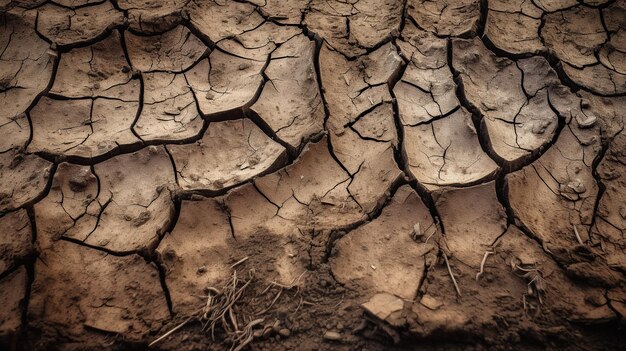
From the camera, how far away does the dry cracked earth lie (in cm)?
151

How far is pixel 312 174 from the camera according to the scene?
2.01 m

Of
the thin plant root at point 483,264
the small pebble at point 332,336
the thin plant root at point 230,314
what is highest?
the thin plant root at point 483,264

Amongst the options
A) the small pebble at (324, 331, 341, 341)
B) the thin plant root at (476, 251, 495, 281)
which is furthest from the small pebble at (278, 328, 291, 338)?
the thin plant root at (476, 251, 495, 281)

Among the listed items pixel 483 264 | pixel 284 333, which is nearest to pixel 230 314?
Result: pixel 284 333

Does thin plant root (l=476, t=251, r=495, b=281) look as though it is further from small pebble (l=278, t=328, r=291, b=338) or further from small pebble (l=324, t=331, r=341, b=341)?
small pebble (l=278, t=328, r=291, b=338)

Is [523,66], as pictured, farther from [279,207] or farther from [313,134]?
[279,207]

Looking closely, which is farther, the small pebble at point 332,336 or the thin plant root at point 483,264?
the thin plant root at point 483,264

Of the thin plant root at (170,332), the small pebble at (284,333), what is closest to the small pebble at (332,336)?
the small pebble at (284,333)

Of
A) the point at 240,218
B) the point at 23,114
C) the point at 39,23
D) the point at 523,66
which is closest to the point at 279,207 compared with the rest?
the point at 240,218

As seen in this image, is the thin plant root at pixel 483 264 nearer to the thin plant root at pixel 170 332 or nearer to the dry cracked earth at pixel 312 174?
the dry cracked earth at pixel 312 174

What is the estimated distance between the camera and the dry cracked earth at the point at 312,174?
1.51m

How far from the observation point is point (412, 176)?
1.90m

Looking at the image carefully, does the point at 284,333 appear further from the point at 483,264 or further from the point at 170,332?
the point at 483,264

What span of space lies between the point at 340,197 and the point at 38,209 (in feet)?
4.67
